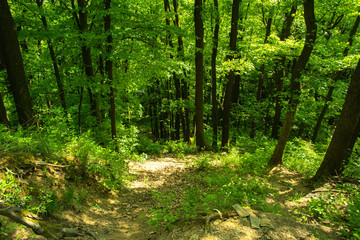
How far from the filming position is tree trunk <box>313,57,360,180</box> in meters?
5.75

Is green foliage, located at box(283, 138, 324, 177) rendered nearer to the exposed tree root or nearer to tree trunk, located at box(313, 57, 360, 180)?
tree trunk, located at box(313, 57, 360, 180)

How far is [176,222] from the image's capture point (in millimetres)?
4176

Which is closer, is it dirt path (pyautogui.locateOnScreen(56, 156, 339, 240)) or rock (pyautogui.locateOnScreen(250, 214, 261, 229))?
dirt path (pyautogui.locateOnScreen(56, 156, 339, 240))

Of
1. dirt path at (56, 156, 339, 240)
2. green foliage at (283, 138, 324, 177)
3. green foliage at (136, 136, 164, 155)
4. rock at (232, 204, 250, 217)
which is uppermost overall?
rock at (232, 204, 250, 217)

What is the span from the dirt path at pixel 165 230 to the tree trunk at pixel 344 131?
3.65 ft

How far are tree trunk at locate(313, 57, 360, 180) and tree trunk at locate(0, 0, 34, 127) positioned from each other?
889 centimetres

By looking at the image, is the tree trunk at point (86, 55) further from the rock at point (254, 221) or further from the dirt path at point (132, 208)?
the rock at point (254, 221)

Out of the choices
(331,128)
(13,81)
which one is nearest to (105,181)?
(13,81)

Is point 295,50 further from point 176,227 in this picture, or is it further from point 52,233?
point 52,233

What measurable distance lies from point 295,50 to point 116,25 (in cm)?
777

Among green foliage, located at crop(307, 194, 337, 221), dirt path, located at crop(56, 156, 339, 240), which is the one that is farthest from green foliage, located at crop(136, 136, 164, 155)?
green foliage, located at crop(307, 194, 337, 221)

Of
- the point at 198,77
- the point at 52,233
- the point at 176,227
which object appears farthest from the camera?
the point at 198,77

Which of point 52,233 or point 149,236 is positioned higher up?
point 52,233

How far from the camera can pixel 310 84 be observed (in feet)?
A: 26.2
